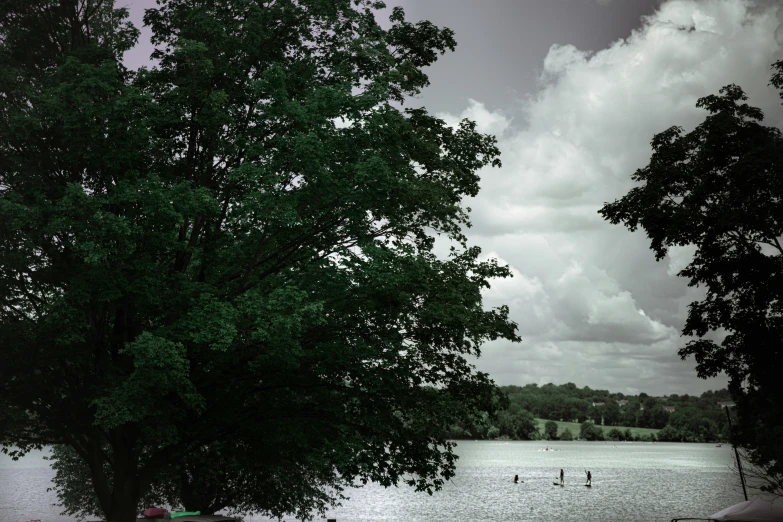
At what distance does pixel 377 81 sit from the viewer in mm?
17078

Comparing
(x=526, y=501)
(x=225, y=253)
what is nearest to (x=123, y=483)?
(x=225, y=253)

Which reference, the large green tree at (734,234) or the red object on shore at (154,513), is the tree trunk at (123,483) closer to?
the red object on shore at (154,513)

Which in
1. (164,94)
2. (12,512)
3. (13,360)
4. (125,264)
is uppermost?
(164,94)

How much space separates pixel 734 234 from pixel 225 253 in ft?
54.0

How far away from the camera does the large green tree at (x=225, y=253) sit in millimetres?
14393

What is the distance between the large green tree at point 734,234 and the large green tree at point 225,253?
311 inches

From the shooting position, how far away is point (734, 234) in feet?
70.6

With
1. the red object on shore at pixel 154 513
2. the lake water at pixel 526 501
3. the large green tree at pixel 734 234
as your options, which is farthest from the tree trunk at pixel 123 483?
the lake water at pixel 526 501

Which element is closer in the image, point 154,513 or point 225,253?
point 225,253

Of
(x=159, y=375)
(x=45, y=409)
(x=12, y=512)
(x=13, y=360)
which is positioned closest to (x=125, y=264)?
(x=159, y=375)

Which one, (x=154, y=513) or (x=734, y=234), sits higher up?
(x=734, y=234)

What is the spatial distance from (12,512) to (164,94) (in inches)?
2493

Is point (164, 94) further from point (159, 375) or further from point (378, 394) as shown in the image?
point (378, 394)

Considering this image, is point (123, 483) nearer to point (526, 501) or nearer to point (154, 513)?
point (154, 513)
